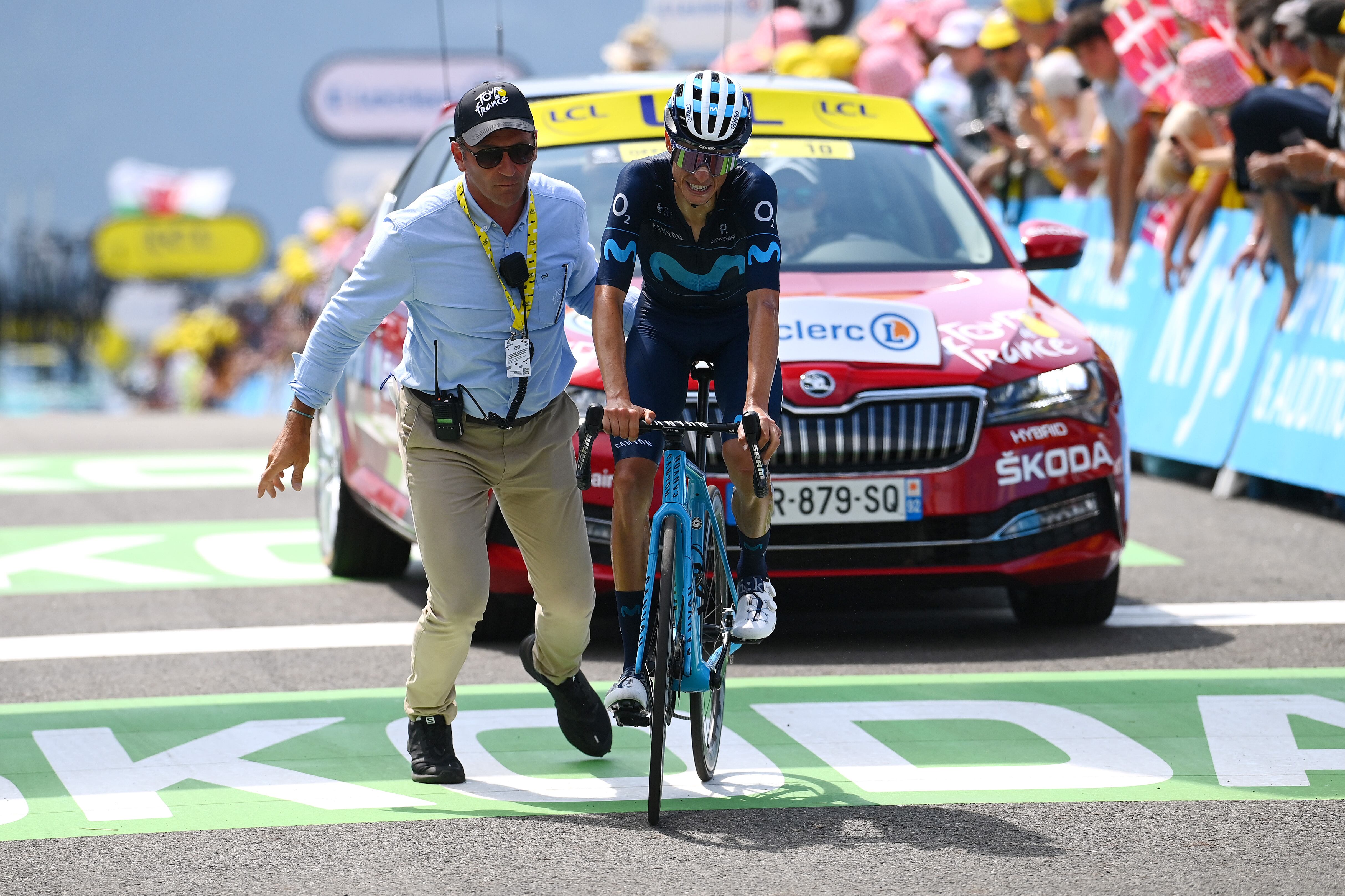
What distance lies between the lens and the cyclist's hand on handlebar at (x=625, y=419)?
4590 millimetres

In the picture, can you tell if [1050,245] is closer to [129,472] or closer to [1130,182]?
[1130,182]

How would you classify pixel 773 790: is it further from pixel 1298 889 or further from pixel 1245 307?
pixel 1245 307

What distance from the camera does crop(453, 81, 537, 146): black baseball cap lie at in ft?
15.2

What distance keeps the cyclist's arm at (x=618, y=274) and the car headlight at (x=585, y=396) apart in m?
1.11

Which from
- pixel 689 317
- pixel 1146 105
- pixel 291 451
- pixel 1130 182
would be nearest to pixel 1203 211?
pixel 1130 182

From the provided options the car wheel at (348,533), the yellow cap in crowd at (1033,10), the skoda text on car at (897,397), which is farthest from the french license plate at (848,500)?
the yellow cap in crowd at (1033,10)

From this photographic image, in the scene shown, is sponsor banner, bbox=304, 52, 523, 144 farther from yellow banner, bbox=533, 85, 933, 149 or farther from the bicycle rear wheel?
the bicycle rear wheel

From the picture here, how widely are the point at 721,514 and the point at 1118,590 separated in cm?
299

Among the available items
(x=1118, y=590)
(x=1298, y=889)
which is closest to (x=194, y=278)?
(x=1118, y=590)

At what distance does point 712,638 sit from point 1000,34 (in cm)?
948

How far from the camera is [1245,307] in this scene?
34.2 ft

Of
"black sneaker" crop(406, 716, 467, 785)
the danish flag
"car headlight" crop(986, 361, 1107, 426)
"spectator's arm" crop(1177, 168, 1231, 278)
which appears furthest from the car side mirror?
the danish flag

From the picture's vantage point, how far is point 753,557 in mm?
5223

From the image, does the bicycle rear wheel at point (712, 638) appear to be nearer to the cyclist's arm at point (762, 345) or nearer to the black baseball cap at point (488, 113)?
the cyclist's arm at point (762, 345)
